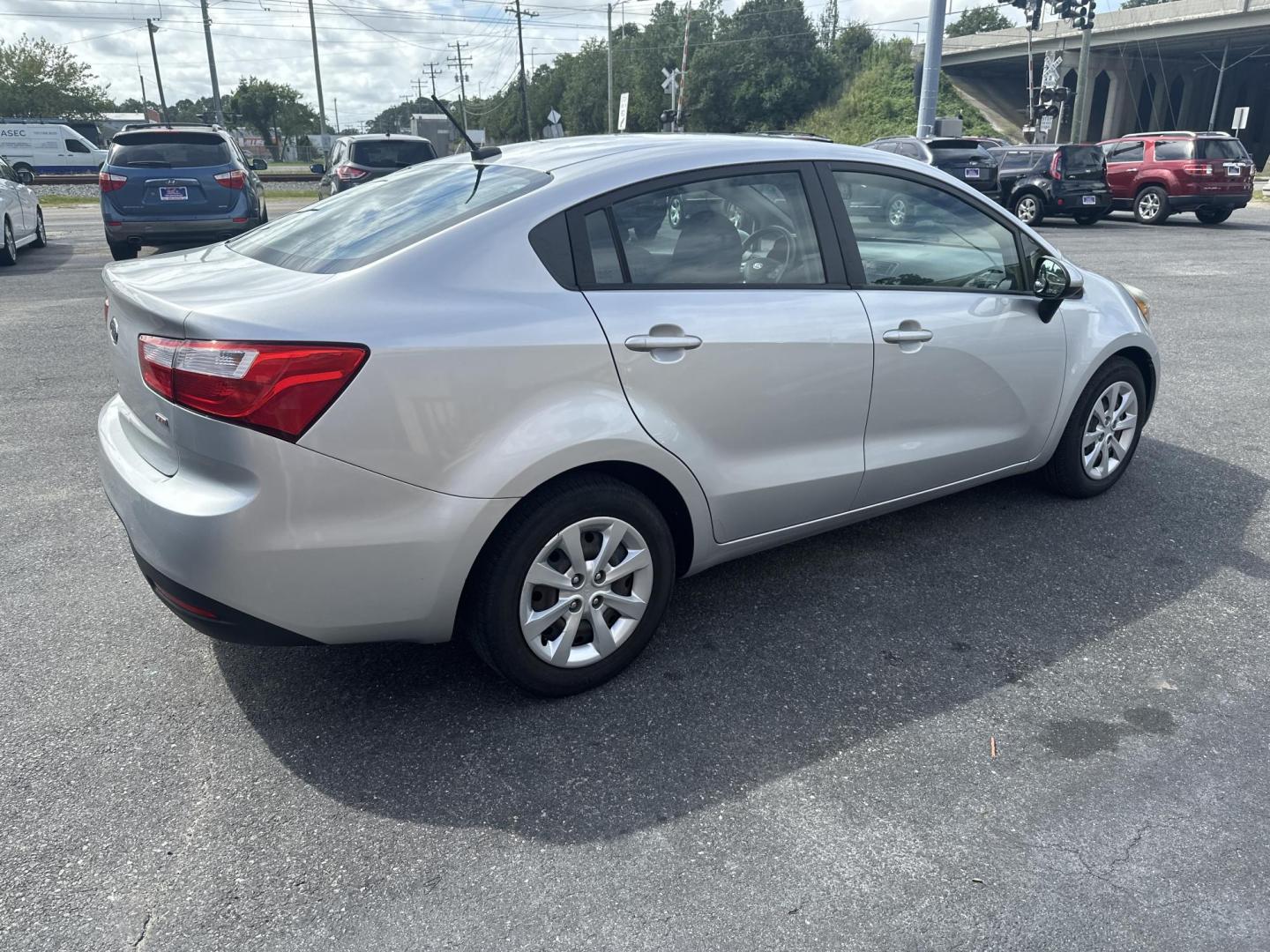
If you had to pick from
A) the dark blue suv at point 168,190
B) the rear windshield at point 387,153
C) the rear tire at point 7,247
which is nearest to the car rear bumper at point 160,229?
the dark blue suv at point 168,190

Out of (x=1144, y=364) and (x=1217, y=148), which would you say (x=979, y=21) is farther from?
(x=1144, y=364)

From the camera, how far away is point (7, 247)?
12.4 m

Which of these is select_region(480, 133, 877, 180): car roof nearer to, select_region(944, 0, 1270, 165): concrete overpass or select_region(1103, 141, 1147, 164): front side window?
select_region(1103, 141, 1147, 164): front side window

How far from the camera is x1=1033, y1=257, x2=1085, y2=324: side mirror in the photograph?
402 centimetres

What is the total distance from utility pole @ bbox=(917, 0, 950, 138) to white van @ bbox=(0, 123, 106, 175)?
87.3 ft

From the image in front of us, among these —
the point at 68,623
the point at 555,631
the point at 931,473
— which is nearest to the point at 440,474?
→ the point at 555,631

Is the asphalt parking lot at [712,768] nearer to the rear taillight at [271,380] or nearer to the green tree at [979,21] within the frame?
the rear taillight at [271,380]

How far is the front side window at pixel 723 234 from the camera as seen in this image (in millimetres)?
3045

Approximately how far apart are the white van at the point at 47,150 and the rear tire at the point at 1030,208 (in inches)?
1151

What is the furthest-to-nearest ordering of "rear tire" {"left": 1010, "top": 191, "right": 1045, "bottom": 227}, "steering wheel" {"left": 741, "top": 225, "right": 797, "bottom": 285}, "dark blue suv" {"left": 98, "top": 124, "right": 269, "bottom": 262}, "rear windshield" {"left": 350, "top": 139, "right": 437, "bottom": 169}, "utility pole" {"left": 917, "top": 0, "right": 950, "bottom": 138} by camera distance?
"utility pole" {"left": 917, "top": 0, "right": 950, "bottom": 138}
"rear tire" {"left": 1010, "top": 191, "right": 1045, "bottom": 227}
"rear windshield" {"left": 350, "top": 139, "right": 437, "bottom": 169}
"dark blue suv" {"left": 98, "top": 124, "right": 269, "bottom": 262}
"steering wheel" {"left": 741, "top": 225, "right": 797, "bottom": 285}

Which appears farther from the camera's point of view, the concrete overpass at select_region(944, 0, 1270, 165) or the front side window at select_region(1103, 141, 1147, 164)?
the concrete overpass at select_region(944, 0, 1270, 165)

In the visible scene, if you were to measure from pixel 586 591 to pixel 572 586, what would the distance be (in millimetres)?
59

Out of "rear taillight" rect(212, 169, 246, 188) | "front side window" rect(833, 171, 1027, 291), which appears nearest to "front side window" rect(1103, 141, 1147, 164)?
"rear taillight" rect(212, 169, 246, 188)

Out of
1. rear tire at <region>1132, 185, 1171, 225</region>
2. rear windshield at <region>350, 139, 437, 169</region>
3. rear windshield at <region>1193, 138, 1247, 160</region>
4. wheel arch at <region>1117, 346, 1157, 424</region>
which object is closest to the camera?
wheel arch at <region>1117, 346, 1157, 424</region>
